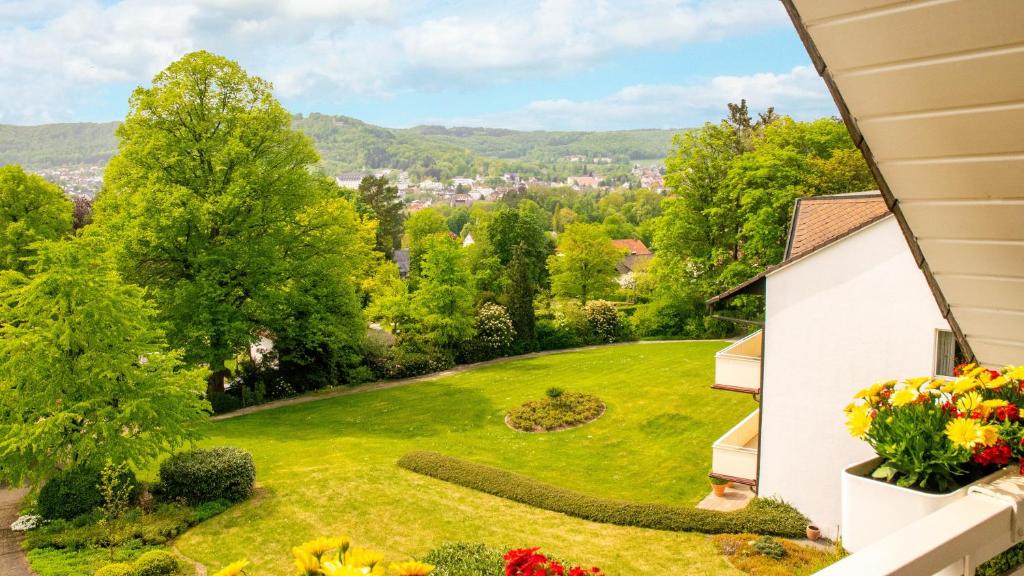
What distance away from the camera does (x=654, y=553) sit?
1375 centimetres

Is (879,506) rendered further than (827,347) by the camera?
No

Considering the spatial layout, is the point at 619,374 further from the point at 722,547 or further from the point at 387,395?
the point at 722,547

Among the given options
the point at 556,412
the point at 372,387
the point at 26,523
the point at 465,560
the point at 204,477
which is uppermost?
the point at 465,560

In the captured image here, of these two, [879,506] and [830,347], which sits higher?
[879,506]

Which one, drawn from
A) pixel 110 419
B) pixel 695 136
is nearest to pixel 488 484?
pixel 110 419

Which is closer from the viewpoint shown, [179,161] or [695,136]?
[179,161]

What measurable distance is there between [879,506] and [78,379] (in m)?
16.1

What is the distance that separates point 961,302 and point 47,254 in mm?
17055

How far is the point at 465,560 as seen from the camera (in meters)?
10.9

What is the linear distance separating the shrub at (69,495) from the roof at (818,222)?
517 inches

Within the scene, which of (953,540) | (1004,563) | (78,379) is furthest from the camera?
(78,379)

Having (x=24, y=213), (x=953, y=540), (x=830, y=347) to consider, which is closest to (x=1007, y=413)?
(x=953, y=540)

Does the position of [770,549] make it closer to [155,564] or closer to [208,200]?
[155,564]

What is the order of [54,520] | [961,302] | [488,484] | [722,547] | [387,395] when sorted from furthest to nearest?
[387,395], [488,484], [54,520], [722,547], [961,302]
